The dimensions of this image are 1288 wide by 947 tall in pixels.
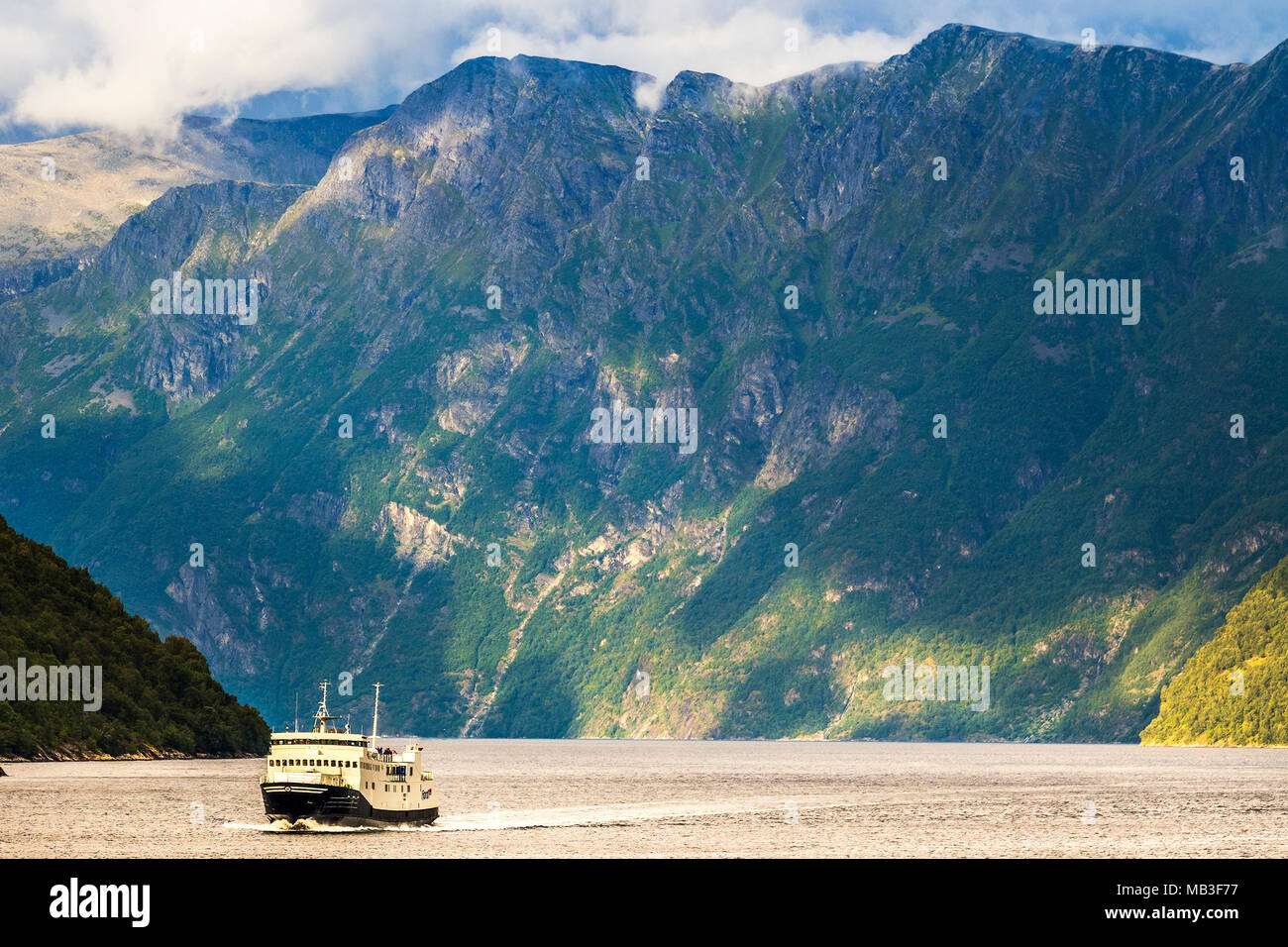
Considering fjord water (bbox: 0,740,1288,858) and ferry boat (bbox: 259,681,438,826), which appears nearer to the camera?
fjord water (bbox: 0,740,1288,858)

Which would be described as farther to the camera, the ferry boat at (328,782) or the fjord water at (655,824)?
the ferry boat at (328,782)

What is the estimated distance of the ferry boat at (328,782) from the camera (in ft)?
425

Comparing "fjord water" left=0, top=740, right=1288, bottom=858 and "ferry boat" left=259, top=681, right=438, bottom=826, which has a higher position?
"ferry boat" left=259, top=681, right=438, bottom=826

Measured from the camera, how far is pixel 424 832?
13625cm

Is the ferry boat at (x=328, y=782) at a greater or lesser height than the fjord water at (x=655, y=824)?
greater

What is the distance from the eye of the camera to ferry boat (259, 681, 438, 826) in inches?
5098

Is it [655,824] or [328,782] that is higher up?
[328,782]

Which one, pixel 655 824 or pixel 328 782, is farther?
pixel 655 824

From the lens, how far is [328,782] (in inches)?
5128
